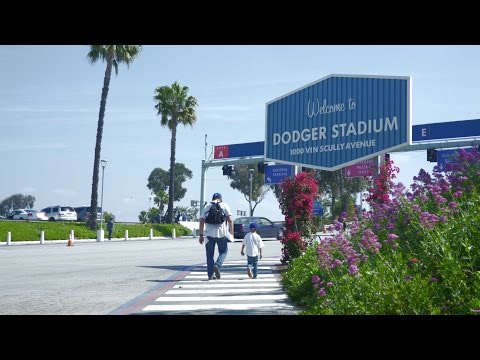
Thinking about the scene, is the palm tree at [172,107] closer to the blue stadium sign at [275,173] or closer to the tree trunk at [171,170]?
the tree trunk at [171,170]

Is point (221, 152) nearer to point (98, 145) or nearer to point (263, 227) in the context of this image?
point (263, 227)

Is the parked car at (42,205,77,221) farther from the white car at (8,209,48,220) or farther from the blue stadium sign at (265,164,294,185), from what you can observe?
the blue stadium sign at (265,164,294,185)

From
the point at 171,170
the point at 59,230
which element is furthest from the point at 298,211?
the point at 171,170

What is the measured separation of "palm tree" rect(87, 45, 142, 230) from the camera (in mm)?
43406

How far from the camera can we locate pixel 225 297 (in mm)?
10406

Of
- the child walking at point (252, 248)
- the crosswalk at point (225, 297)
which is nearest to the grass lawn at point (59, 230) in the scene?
the child walking at point (252, 248)

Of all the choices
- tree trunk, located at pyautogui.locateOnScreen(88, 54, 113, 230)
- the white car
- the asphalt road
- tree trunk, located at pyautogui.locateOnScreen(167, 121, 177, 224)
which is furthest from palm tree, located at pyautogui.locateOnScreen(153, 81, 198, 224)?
the asphalt road

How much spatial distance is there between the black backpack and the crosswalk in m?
1.28

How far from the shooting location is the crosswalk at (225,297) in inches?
348

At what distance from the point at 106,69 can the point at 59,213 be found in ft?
64.9

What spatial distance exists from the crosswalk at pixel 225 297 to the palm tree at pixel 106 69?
99.4ft

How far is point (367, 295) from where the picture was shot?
661 centimetres
